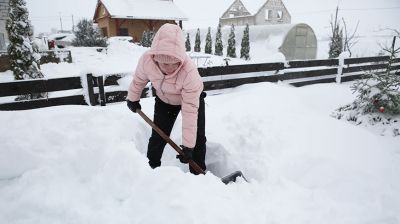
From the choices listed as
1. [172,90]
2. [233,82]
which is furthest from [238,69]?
[172,90]

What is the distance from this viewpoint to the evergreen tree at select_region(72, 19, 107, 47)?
22359mm

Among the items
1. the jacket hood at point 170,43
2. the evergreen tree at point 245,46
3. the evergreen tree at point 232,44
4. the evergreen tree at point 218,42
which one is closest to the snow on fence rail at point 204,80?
the jacket hood at point 170,43

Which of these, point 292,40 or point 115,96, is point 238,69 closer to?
point 115,96

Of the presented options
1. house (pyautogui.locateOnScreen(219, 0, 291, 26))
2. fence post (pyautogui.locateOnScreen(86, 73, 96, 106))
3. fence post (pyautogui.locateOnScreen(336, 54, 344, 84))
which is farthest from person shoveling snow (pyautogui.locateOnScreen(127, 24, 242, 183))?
house (pyautogui.locateOnScreen(219, 0, 291, 26))

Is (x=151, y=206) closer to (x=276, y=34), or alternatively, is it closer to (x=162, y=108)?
(x=162, y=108)

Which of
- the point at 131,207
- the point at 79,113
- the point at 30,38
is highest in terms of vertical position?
the point at 30,38

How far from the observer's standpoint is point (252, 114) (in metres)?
4.40

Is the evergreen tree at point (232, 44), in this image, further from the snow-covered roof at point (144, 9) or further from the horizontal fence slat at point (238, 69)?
the horizontal fence slat at point (238, 69)

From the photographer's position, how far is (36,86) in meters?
4.06

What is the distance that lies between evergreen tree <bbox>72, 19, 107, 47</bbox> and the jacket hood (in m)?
21.3

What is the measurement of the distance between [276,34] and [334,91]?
45.6 feet

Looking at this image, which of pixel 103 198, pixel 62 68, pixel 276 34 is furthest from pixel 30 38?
pixel 276 34

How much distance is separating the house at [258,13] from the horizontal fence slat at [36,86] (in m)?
33.6

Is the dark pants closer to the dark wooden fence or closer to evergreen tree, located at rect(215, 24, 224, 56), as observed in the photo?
the dark wooden fence
